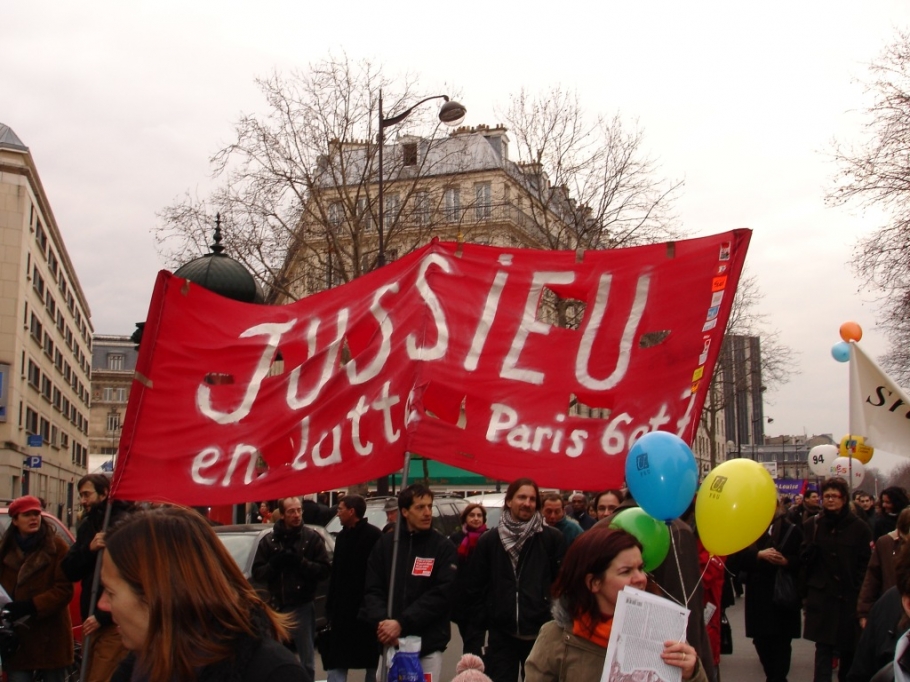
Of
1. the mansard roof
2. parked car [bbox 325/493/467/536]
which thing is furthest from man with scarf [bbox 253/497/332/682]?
the mansard roof

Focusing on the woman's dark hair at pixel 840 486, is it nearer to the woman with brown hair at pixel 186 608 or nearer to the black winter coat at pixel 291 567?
the black winter coat at pixel 291 567

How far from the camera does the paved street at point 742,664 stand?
35.3ft

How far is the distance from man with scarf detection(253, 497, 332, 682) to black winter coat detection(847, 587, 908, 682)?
15.6 feet

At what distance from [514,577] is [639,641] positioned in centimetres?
368

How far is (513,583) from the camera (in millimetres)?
6688

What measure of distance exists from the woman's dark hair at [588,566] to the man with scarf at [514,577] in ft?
9.84

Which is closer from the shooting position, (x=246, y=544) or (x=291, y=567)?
(x=291, y=567)

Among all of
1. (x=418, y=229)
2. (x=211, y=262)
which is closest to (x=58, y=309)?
(x=418, y=229)

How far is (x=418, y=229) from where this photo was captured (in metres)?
33.5

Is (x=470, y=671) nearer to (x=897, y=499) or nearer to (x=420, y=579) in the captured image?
(x=420, y=579)

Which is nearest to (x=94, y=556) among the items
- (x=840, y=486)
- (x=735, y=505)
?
(x=735, y=505)

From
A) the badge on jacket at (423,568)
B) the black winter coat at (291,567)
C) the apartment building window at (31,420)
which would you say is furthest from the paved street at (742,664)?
→ the apartment building window at (31,420)

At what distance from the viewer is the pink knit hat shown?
13.0 ft

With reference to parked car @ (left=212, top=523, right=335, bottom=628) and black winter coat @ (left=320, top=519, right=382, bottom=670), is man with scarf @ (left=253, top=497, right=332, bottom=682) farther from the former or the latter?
parked car @ (left=212, top=523, right=335, bottom=628)
